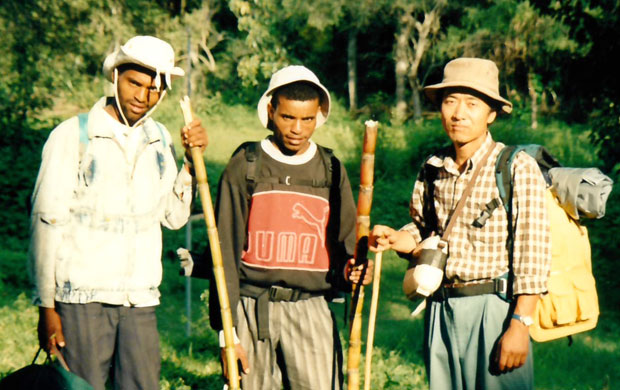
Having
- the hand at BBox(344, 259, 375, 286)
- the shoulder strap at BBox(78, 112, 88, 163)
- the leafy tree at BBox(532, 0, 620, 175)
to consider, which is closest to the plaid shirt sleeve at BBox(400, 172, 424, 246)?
the hand at BBox(344, 259, 375, 286)

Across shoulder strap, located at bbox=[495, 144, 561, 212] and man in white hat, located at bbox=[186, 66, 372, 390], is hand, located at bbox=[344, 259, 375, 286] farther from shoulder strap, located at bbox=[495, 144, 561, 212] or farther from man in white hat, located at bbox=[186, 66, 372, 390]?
shoulder strap, located at bbox=[495, 144, 561, 212]

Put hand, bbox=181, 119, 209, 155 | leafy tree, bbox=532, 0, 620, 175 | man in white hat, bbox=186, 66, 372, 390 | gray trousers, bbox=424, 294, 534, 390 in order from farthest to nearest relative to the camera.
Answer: leafy tree, bbox=532, 0, 620, 175, man in white hat, bbox=186, 66, 372, 390, hand, bbox=181, 119, 209, 155, gray trousers, bbox=424, 294, 534, 390

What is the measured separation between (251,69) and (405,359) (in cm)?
2124

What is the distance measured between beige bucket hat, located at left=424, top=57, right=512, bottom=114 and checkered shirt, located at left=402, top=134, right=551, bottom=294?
0.64 ft

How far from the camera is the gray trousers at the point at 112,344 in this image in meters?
3.43

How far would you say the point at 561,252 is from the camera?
10.5ft

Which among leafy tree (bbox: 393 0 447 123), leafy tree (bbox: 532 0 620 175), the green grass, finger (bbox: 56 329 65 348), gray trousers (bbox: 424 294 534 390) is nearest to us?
gray trousers (bbox: 424 294 534 390)

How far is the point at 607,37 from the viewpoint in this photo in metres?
7.46

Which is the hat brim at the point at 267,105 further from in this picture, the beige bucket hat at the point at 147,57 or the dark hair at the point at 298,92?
the beige bucket hat at the point at 147,57

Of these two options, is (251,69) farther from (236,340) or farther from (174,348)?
(236,340)

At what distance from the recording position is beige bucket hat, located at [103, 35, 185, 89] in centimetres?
343

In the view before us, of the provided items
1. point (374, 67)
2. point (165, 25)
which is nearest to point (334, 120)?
point (374, 67)

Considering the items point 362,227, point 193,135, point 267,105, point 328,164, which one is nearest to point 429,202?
point 362,227

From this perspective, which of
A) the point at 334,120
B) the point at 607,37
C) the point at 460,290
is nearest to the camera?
the point at 460,290
